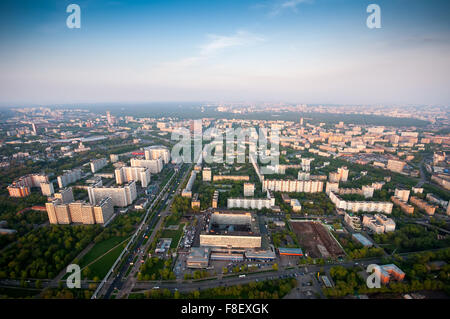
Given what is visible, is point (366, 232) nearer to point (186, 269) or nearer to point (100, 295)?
point (186, 269)

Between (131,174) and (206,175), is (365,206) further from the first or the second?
(131,174)

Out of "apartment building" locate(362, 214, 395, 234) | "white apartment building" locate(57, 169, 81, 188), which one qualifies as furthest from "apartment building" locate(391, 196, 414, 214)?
"white apartment building" locate(57, 169, 81, 188)

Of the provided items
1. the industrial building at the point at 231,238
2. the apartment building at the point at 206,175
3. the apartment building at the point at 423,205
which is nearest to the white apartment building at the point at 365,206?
the apartment building at the point at 423,205

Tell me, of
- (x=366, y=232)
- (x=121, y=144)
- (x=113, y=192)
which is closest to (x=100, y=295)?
(x=113, y=192)

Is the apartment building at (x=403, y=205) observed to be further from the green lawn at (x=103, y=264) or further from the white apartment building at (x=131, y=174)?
the white apartment building at (x=131, y=174)

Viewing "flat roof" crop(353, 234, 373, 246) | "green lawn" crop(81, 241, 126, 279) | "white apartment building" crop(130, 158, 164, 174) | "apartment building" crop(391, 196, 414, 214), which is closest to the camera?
"green lawn" crop(81, 241, 126, 279)

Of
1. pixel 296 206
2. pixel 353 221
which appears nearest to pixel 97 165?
pixel 296 206

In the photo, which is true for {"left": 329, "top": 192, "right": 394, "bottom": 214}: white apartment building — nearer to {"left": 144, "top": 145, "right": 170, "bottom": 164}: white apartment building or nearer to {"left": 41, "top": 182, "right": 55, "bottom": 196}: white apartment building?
{"left": 144, "top": 145, "right": 170, "bottom": 164}: white apartment building

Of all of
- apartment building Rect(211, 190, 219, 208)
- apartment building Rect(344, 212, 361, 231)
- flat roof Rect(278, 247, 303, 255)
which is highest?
apartment building Rect(211, 190, 219, 208)
